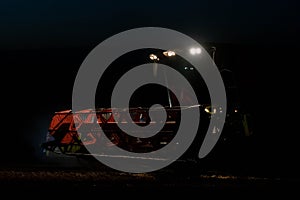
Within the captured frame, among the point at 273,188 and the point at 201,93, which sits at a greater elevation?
the point at 201,93

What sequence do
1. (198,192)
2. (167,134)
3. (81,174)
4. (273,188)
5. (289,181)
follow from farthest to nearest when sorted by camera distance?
(167,134), (81,174), (289,181), (273,188), (198,192)

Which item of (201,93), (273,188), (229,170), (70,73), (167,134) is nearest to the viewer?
(273,188)

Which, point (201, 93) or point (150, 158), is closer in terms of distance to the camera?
point (150, 158)

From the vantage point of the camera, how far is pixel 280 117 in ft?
31.0

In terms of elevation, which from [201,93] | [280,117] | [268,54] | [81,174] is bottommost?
[81,174]

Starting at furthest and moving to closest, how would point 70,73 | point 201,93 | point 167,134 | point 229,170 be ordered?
point 70,73, point 201,93, point 167,134, point 229,170

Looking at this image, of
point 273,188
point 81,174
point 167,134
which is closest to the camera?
point 273,188

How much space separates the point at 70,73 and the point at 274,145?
23372 millimetres

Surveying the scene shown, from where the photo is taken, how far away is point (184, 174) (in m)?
8.23

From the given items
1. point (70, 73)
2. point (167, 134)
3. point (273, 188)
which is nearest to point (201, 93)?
point (167, 134)

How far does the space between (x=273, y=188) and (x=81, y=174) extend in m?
4.37

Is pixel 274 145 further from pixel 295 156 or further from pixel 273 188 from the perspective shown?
pixel 273 188

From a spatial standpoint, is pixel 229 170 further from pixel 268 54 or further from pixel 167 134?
pixel 268 54

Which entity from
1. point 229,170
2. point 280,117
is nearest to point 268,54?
point 280,117
